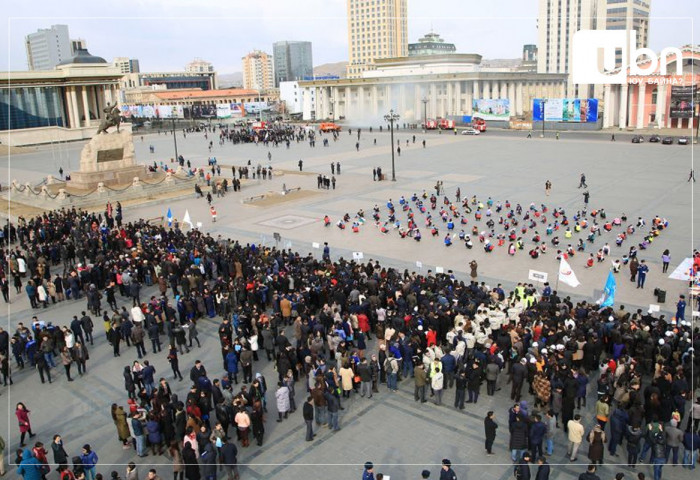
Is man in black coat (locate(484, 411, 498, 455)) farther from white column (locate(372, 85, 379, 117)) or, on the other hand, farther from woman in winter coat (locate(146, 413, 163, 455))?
white column (locate(372, 85, 379, 117))

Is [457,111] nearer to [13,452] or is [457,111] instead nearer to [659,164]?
[659,164]

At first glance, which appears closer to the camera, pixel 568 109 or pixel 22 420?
pixel 22 420

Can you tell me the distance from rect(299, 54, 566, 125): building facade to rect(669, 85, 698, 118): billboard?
A: 97.7 ft

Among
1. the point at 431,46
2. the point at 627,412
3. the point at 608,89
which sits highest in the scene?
the point at 431,46

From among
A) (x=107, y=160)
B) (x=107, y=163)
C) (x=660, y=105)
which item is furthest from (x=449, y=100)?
(x=107, y=163)

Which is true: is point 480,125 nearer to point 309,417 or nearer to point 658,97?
point 658,97

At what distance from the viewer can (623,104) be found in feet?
246

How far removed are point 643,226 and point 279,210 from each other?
1832 cm

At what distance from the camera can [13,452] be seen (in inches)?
472

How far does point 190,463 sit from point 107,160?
32756mm

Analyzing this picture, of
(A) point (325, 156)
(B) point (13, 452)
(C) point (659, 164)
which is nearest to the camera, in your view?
(B) point (13, 452)

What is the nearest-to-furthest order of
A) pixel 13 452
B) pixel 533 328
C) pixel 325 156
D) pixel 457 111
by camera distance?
pixel 13 452 → pixel 533 328 → pixel 325 156 → pixel 457 111

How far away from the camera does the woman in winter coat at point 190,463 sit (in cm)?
1030

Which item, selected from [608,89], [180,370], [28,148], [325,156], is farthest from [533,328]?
[28,148]
